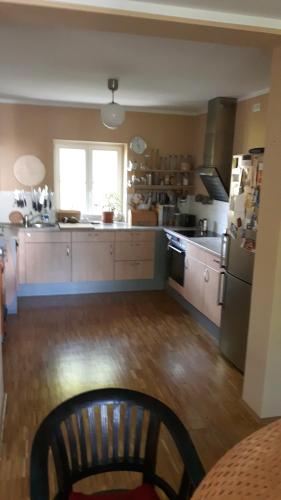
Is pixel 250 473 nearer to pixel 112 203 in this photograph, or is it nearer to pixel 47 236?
pixel 47 236

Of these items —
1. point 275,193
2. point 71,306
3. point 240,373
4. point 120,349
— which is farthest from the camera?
point 71,306

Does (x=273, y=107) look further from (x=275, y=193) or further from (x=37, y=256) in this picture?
(x=37, y=256)

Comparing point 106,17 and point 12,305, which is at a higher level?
point 106,17

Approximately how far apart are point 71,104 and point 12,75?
59.2 inches

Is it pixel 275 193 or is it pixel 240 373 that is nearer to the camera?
pixel 275 193

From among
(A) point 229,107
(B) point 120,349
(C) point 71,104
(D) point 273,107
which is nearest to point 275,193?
(D) point 273,107

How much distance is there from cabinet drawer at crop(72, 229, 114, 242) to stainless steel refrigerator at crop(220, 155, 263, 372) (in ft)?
6.47

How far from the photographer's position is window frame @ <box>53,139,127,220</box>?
553 centimetres

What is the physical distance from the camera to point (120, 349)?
12.3 ft

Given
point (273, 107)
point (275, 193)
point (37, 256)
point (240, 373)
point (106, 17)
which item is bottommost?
point (240, 373)

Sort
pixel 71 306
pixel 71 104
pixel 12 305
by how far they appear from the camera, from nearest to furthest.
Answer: pixel 12 305
pixel 71 306
pixel 71 104

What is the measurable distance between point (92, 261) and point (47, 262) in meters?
0.57

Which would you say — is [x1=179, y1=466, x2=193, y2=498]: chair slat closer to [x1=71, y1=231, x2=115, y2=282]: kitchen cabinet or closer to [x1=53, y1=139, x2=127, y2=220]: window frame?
[x1=71, y1=231, x2=115, y2=282]: kitchen cabinet

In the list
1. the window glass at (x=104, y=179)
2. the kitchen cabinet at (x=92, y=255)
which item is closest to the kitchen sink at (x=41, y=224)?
the kitchen cabinet at (x=92, y=255)
